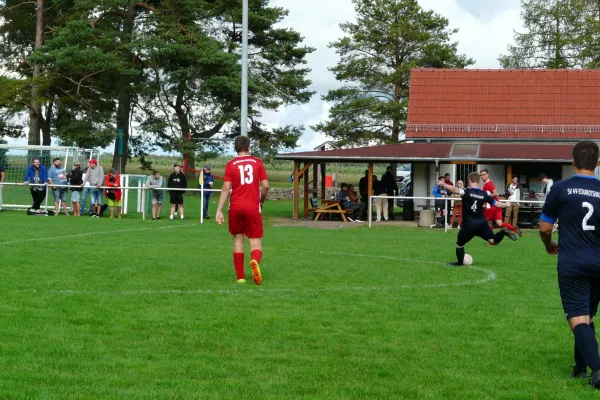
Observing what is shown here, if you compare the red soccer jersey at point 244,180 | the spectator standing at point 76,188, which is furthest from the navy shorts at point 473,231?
the spectator standing at point 76,188

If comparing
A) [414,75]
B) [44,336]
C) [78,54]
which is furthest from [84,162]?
[44,336]

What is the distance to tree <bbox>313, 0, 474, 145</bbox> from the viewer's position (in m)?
57.8

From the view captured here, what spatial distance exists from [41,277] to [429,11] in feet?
163

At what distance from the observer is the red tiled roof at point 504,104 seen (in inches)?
1478

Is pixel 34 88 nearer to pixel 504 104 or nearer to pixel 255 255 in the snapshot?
pixel 504 104

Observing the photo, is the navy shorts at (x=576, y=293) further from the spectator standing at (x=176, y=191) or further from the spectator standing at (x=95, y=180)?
the spectator standing at (x=95, y=180)

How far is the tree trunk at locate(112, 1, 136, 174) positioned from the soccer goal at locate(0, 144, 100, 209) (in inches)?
555

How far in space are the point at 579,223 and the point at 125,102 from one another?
157ft

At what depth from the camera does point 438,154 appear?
32.6 m

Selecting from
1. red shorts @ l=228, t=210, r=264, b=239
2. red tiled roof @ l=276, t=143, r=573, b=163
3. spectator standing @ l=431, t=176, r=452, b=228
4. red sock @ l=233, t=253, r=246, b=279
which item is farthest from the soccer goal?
red shorts @ l=228, t=210, r=264, b=239

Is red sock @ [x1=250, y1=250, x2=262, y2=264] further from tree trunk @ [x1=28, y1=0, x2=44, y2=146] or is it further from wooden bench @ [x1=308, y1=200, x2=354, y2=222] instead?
tree trunk @ [x1=28, y1=0, x2=44, y2=146]

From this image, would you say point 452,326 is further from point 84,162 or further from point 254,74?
point 254,74

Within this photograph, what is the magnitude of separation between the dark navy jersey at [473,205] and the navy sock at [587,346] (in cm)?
817

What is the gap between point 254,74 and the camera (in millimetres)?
52406
